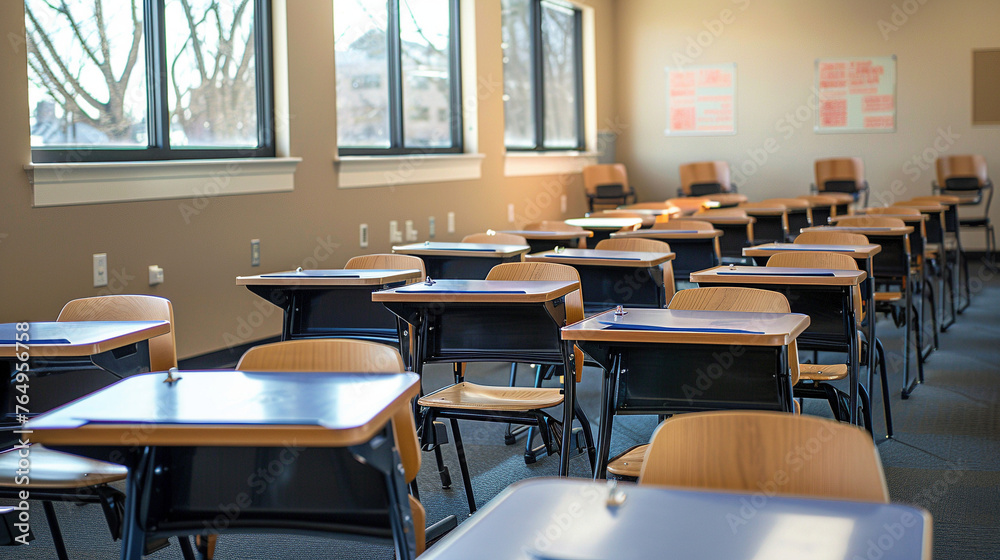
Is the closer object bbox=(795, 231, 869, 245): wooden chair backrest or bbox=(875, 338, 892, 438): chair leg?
bbox=(875, 338, 892, 438): chair leg

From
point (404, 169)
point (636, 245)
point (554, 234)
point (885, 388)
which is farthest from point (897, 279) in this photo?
point (404, 169)

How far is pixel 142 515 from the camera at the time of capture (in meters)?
1.82

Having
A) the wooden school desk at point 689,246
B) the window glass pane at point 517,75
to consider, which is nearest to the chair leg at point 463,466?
the wooden school desk at point 689,246

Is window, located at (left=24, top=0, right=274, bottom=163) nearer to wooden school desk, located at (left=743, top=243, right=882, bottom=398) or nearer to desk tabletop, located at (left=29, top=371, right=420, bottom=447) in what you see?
desk tabletop, located at (left=29, top=371, right=420, bottom=447)

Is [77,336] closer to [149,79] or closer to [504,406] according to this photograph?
[504,406]

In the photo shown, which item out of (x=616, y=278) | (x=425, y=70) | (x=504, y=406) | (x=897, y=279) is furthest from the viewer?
(x=425, y=70)

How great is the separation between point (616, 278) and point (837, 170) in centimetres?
657

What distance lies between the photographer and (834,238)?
14.9ft

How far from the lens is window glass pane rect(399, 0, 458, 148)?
7188 millimetres

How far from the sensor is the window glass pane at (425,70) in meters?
7.19

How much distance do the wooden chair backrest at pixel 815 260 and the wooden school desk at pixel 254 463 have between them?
2.30 meters

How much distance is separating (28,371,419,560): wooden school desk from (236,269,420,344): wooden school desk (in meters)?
1.63

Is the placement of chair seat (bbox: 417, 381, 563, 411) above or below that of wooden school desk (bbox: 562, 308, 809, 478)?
below

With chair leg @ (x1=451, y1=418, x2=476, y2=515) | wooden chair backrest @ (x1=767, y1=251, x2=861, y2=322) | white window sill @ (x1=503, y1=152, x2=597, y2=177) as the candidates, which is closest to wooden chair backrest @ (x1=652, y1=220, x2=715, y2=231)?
wooden chair backrest @ (x1=767, y1=251, x2=861, y2=322)
